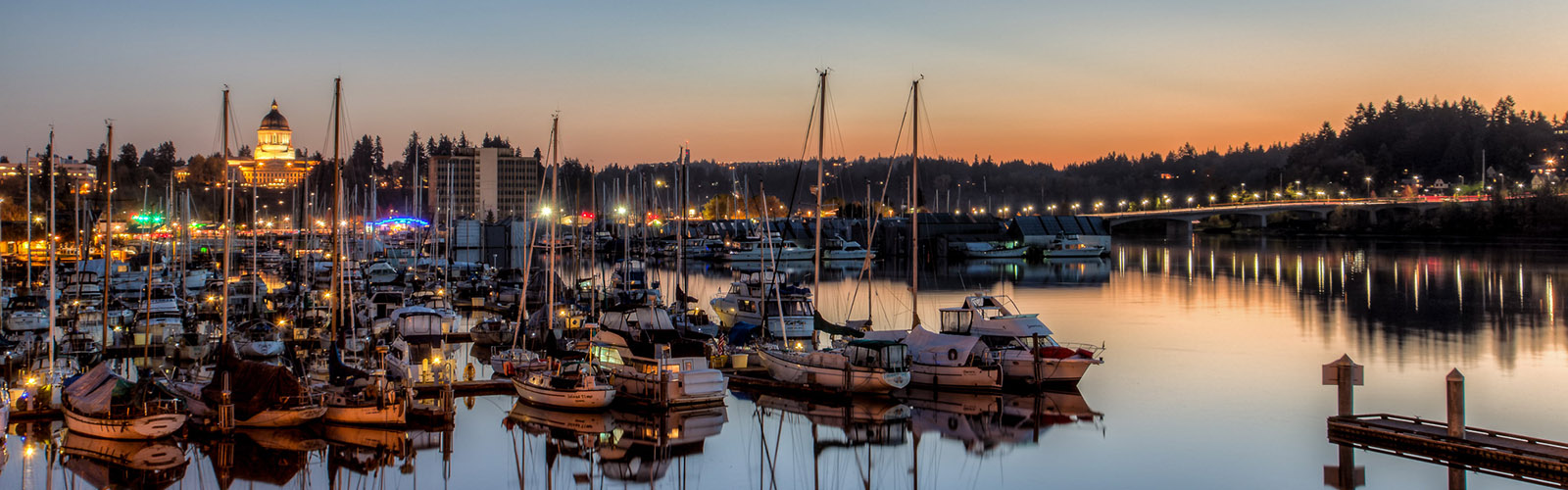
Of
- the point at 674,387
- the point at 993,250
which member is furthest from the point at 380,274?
the point at 993,250

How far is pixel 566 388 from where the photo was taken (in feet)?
86.5

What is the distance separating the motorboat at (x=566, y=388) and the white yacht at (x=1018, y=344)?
9962 mm

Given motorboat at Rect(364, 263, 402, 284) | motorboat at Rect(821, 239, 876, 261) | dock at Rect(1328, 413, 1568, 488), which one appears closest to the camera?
dock at Rect(1328, 413, 1568, 488)

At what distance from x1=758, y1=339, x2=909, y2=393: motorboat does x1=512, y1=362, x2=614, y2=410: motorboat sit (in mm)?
4866

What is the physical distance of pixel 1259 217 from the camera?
554 ft

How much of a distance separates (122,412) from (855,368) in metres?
15.3

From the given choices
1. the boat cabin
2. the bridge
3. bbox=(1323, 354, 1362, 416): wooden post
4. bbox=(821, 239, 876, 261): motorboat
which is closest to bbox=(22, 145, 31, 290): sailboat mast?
the boat cabin

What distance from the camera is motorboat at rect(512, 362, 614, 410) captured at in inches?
1030

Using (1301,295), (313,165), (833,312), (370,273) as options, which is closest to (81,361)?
(833,312)

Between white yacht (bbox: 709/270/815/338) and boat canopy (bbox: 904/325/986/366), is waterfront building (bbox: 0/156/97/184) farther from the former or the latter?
boat canopy (bbox: 904/325/986/366)

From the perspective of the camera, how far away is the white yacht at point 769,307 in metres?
38.4

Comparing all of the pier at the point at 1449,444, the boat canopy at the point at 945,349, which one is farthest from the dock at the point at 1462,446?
the boat canopy at the point at 945,349

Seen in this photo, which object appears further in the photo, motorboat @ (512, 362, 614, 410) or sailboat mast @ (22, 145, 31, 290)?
sailboat mast @ (22, 145, 31, 290)

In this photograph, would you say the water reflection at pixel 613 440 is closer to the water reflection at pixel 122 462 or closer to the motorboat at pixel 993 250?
the water reflection at pixel 122 462
